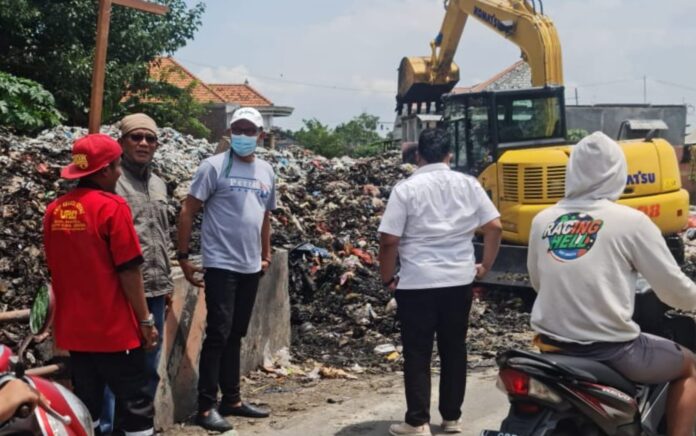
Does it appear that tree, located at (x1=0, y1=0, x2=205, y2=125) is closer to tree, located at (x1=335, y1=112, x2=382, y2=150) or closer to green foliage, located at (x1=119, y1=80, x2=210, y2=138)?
green foliage, located at (x1=119, y1=80, x2=210, y2=138)

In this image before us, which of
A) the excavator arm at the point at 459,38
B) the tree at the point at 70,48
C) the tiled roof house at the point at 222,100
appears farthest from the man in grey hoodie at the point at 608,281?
the tiled roof house at the point at 222,100

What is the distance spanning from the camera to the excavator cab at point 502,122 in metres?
10.8

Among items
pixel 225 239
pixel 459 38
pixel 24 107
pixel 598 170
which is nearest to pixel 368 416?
pixel 225 239

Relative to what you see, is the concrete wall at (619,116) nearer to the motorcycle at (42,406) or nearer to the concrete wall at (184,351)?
the concrete wall at (184,351)

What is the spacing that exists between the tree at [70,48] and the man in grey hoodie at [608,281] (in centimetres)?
1836

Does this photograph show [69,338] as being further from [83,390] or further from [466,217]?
[466,217]

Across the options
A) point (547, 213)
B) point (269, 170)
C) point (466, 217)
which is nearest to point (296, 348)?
point (269, 170)

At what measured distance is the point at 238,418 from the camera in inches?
224

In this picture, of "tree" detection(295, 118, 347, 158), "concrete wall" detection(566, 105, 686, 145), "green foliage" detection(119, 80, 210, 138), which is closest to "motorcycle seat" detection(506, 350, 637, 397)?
"green foliage" detection(119, 80, 210, 138)

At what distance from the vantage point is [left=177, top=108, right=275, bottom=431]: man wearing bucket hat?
5.32 metres

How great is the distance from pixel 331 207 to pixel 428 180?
29.2 ft

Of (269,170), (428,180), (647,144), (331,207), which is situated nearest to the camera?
(428,180)

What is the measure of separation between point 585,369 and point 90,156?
2.43 m

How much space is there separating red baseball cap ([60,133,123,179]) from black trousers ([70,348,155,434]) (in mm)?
865
